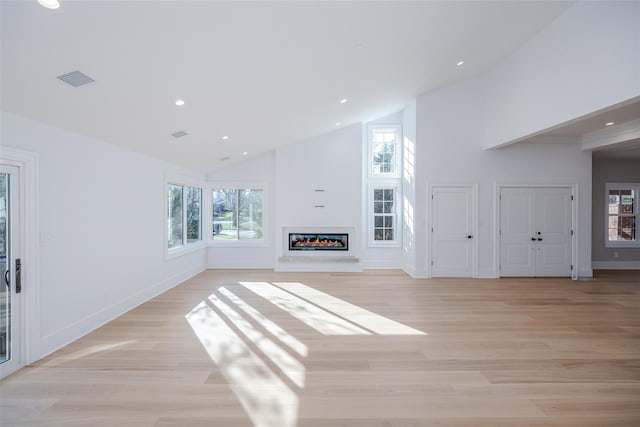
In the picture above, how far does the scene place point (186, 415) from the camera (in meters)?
2.32

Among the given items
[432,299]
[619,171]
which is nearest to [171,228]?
[432,299]

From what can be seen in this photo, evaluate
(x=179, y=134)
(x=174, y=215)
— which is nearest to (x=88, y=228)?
(x=179, y=134)

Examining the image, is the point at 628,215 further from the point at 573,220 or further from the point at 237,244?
the point at 237,244

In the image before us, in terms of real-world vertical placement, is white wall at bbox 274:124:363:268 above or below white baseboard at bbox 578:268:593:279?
above

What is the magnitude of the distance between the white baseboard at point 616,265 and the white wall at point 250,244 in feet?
27.0

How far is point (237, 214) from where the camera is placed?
8.03m

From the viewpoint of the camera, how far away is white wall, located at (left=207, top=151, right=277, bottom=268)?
794cm

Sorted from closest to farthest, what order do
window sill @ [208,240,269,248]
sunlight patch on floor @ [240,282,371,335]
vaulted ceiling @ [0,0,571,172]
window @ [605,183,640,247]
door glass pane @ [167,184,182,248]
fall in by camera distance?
1. vaulted ceiling @ [0,0,571,172]
2. sunlight patch on floor @ [240,282,371,335]
3. door glass pane @ [167,184,182,248]
4. window sill @ [208,240,269,248]
5. window @ [605,183,640,247]

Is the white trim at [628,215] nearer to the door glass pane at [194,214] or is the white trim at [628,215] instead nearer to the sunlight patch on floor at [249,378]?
the sunlight patch on floor at [249,378]

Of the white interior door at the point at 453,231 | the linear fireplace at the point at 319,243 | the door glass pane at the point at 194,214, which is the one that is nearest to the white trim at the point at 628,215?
the white interior door at the point at 453,231

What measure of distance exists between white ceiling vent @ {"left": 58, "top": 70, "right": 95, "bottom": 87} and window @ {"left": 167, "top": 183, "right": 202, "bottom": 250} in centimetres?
333

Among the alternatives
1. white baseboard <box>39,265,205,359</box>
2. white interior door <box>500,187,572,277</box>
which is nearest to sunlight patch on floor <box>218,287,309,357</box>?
white baseboard <box>39,265,205,359</box>

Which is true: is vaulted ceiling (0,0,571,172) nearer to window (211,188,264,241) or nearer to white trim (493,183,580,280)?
window (211,188,264,241)

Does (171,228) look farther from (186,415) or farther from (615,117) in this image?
(615,117)
